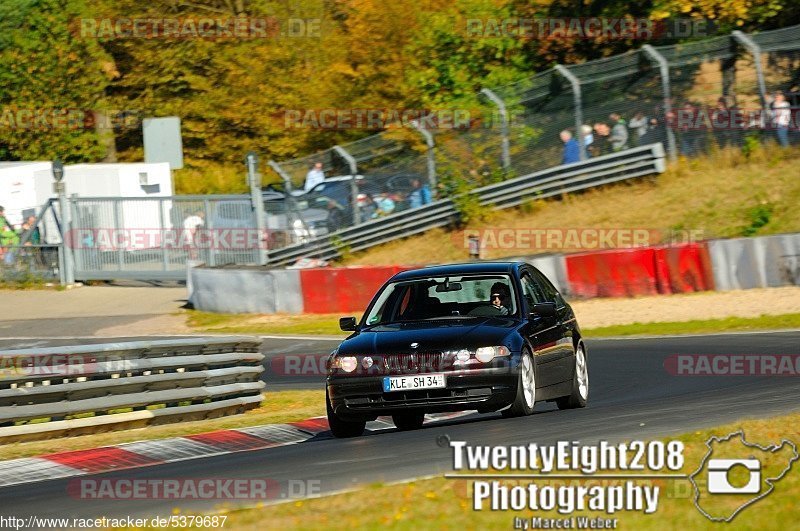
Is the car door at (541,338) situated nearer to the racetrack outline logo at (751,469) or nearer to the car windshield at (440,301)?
the car windshield at (440,301)

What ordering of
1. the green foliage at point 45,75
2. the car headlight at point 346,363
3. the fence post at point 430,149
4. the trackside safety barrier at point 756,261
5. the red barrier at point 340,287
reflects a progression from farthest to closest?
the green foliage at point 45,75 → the fence post at point 430,149 → the red barrier at point 340,287 → the trackside safety barrier at point 756,261 → the car headlight at point 346,363

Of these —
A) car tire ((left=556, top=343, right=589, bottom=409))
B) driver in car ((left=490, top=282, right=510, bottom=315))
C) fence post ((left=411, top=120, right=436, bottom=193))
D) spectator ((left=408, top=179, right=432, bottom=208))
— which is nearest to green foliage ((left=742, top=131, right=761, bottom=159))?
fence post ((left=411, top=120, right=436, bottom=193))

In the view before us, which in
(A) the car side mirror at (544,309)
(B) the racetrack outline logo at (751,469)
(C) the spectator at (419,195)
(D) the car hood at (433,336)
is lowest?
(B) the racetrack outline logo at (751,469)

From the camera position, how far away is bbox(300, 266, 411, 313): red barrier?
24922 mm

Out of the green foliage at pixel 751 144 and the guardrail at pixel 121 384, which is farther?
the green foliage at pixel 751 144

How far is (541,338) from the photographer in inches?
436

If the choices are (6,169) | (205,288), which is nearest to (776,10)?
(205,288)

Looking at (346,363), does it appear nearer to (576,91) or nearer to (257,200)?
(576,91)

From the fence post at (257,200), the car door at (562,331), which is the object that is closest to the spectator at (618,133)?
the fence post at (257,200)

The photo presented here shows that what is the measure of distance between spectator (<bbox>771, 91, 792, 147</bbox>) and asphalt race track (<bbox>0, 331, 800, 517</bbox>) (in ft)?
48.9

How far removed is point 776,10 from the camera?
3180 cm

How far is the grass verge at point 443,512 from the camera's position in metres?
6.28

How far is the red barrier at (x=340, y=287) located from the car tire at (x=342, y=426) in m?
13.3

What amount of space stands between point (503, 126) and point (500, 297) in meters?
19.3
